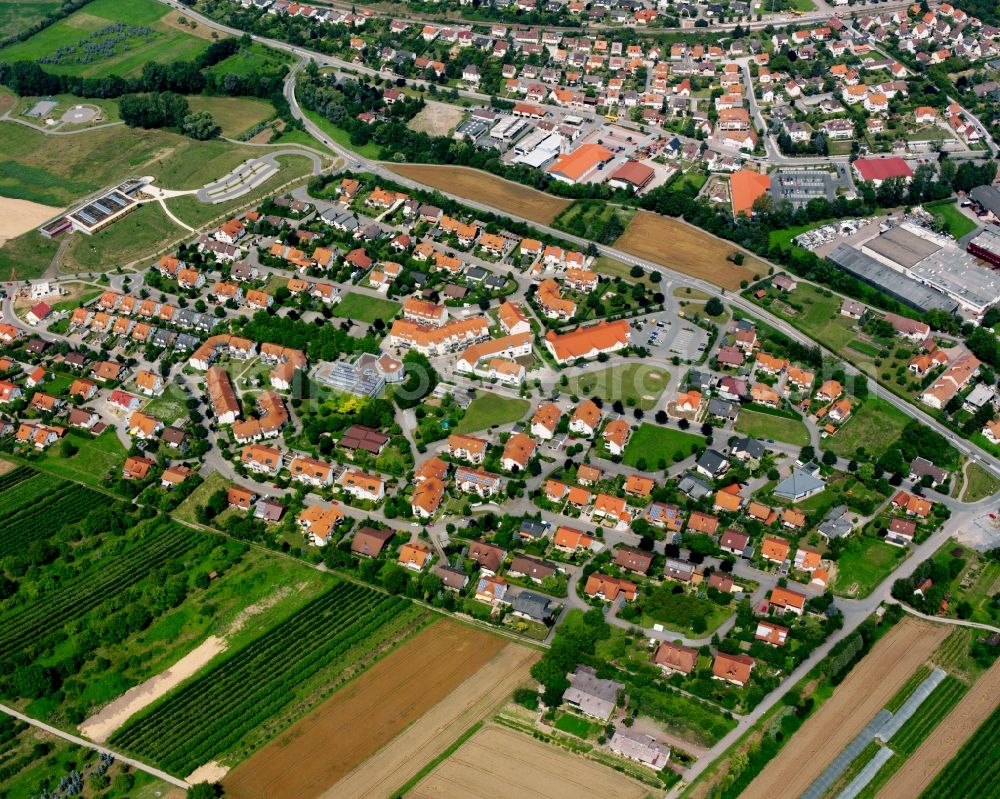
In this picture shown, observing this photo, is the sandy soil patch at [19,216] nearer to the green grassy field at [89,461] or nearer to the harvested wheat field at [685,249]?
the green grassy field at [89,461]

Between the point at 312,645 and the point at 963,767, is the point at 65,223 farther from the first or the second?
the point at 963,767

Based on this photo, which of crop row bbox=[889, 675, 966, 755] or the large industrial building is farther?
the large industrial building

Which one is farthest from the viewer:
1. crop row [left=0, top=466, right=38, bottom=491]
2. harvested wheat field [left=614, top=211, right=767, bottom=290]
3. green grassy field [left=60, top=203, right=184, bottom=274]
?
green grassy field [left=60, top=203, right=184, bottom=274]

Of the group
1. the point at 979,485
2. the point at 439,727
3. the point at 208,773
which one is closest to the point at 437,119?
the point at 979,485

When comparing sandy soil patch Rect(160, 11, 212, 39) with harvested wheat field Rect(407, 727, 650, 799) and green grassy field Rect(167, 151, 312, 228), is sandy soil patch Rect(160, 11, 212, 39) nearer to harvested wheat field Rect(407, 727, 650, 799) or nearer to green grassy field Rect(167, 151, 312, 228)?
green grassy field Rect(167, 151, 312, 228)

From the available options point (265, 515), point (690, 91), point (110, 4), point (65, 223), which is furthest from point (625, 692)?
point (110, 4)

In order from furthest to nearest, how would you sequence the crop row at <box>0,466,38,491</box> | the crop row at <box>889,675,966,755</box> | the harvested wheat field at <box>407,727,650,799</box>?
the crop row at <box>0,466,38,491</box>, the crop row at <box>889,675,966,755</box>, the harvested wheat field at <box>407,727,650,799</box>

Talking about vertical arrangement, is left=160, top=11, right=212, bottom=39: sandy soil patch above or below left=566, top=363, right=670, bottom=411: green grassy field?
above

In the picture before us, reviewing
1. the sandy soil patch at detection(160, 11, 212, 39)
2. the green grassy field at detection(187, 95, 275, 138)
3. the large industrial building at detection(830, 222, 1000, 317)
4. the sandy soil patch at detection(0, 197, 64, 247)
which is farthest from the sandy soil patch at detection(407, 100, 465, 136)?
the large industrial building at detection(830, 222, 1000, 317)
